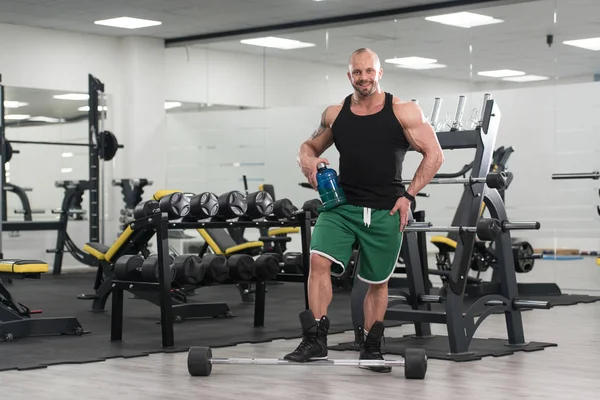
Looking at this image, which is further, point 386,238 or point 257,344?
point 257,344

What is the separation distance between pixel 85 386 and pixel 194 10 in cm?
637

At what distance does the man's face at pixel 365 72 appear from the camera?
3.96 metres

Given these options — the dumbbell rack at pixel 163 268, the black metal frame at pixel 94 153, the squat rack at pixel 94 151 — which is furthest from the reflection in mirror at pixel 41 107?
the dumbbell rack at pixel 163 268

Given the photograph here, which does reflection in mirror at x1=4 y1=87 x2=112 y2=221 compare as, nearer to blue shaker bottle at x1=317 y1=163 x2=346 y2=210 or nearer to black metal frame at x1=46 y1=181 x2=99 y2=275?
black metal frame at x1=46 y1=181 x2=99 y2=275

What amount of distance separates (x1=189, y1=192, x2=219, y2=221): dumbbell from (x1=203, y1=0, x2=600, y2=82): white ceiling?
168 inches

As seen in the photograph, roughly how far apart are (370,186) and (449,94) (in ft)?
17.0

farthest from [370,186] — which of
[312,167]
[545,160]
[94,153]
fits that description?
[94,153]

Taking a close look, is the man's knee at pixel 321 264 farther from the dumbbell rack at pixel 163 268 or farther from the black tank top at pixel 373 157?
the dumbbell rack at pixel 163 268

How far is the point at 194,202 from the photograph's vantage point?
5.20 meters

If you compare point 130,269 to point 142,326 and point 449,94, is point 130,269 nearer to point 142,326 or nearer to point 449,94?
point 142,326

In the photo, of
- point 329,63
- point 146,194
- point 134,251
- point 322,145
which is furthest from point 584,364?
point 146,194

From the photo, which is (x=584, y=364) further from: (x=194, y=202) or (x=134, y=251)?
(x=134, y=251)

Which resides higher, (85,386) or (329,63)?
(329,63)

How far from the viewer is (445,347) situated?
4.89 m
